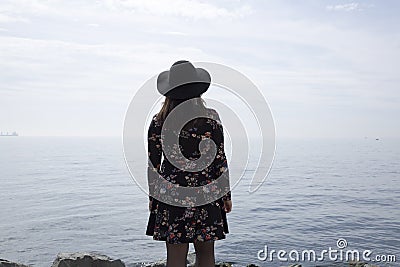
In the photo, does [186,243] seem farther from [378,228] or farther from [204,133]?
[378,228]

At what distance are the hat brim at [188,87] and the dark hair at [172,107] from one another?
39 millimetres

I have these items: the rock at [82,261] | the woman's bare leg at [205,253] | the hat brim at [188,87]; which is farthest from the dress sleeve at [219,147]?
the rock at [82,261]

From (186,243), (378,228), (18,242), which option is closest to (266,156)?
(186,243)

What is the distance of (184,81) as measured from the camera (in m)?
4.04

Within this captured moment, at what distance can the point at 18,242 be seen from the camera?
43.3ft

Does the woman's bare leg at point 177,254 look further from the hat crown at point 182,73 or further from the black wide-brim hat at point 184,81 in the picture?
the hat crown at point 182,73

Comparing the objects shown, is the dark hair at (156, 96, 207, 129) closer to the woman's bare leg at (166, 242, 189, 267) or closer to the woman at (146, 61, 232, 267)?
the woman at (146, 61, 232, 267)

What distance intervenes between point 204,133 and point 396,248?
939 cm

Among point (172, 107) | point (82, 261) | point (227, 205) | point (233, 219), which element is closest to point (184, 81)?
point (172, 107)

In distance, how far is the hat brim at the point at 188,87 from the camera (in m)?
4.02

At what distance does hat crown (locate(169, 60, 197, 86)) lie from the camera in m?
4.05

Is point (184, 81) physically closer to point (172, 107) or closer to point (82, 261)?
point (172, 107)

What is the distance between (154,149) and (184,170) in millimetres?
309

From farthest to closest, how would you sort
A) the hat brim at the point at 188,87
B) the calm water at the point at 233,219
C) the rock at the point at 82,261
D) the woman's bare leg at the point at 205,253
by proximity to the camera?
the calm water at the point at 233,219 < the rock at the point at 82,261 < the woman's bare leg at the point at 205,253 < the hat brim at the point at 188,87
